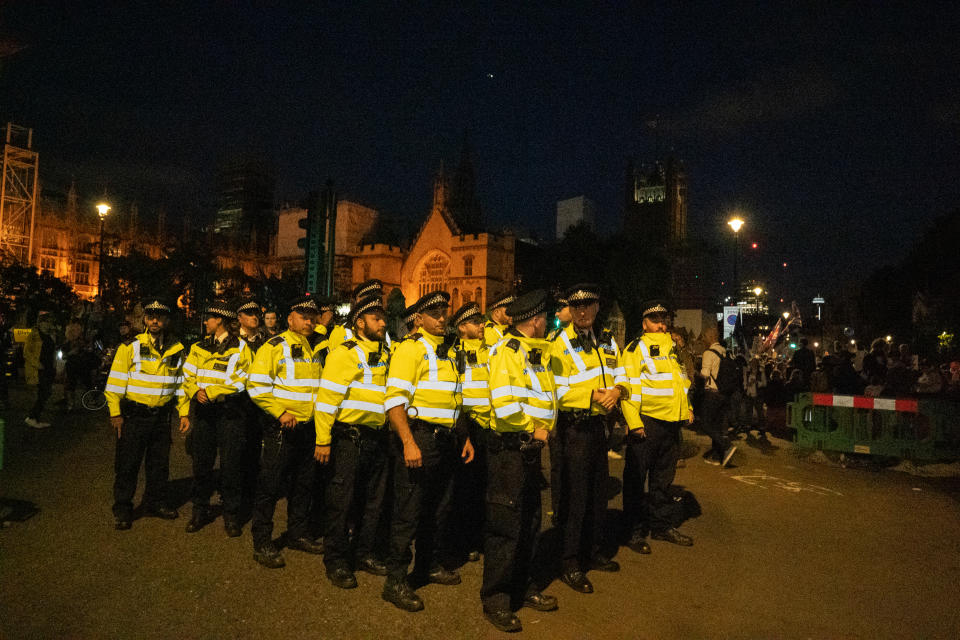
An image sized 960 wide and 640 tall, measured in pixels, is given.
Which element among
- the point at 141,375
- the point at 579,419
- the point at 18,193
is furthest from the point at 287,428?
the point at 18,193

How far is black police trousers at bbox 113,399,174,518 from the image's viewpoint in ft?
19.5

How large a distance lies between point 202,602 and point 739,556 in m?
4.52

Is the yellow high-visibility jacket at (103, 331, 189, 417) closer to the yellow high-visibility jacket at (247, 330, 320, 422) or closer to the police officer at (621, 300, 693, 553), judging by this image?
the yellow high-visibility jacket at (247, 330, 320, 422)

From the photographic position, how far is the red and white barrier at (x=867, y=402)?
967 cm

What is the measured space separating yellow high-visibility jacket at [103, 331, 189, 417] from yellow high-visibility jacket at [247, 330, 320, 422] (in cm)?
127

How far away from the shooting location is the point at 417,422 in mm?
4500

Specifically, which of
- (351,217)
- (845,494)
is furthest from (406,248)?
(845,494)

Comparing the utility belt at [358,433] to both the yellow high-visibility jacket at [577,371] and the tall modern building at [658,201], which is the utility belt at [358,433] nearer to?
the yellow high-visibility jacket at [577,371]

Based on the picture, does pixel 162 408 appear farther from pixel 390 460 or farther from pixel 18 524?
pixel 390 460

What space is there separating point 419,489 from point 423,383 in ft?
2.52

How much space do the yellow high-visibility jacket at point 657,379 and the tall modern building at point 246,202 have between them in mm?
70086

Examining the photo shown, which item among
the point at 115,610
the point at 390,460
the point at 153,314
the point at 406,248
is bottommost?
the point at 115,610

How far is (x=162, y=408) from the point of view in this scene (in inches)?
247

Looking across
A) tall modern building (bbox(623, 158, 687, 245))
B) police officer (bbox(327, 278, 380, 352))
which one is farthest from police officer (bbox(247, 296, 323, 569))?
tall modern building (bbox(623, 158, 687, 245))
